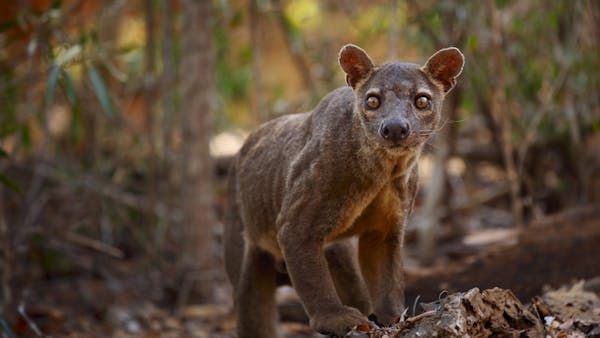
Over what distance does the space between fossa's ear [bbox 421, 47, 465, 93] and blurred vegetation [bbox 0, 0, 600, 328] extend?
6.19ft

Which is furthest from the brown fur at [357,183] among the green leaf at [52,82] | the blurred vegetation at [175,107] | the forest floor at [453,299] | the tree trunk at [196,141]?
the tree trunk at [196,141]

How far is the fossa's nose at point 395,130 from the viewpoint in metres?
4.14

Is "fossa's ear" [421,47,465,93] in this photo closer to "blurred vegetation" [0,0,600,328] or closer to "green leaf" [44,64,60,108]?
"blurred vegetation" [0,0,600,328]

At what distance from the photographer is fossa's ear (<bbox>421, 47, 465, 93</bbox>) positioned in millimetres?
4566

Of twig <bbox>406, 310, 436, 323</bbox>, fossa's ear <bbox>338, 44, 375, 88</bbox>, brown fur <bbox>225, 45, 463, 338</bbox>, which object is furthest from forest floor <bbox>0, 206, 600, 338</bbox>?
fossa's ear <bbox>338, 44, 375, 88</bbox>

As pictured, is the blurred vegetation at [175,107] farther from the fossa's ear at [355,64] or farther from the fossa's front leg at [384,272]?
the fossa's front leg at [384,272]

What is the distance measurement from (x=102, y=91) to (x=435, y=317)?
10.6 ft

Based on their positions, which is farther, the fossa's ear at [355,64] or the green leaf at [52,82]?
the green leaf at [52,82]

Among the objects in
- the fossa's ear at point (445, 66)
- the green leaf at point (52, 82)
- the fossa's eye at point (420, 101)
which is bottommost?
the fossa's eye at point (420, 101)

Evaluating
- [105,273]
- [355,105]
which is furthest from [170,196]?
[355,105]

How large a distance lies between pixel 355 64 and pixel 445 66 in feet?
1.65

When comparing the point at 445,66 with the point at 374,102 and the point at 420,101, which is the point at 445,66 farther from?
the point at 374,102

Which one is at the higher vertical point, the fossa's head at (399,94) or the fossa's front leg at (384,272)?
the fossa's head at (399,94)

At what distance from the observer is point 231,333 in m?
7.02
